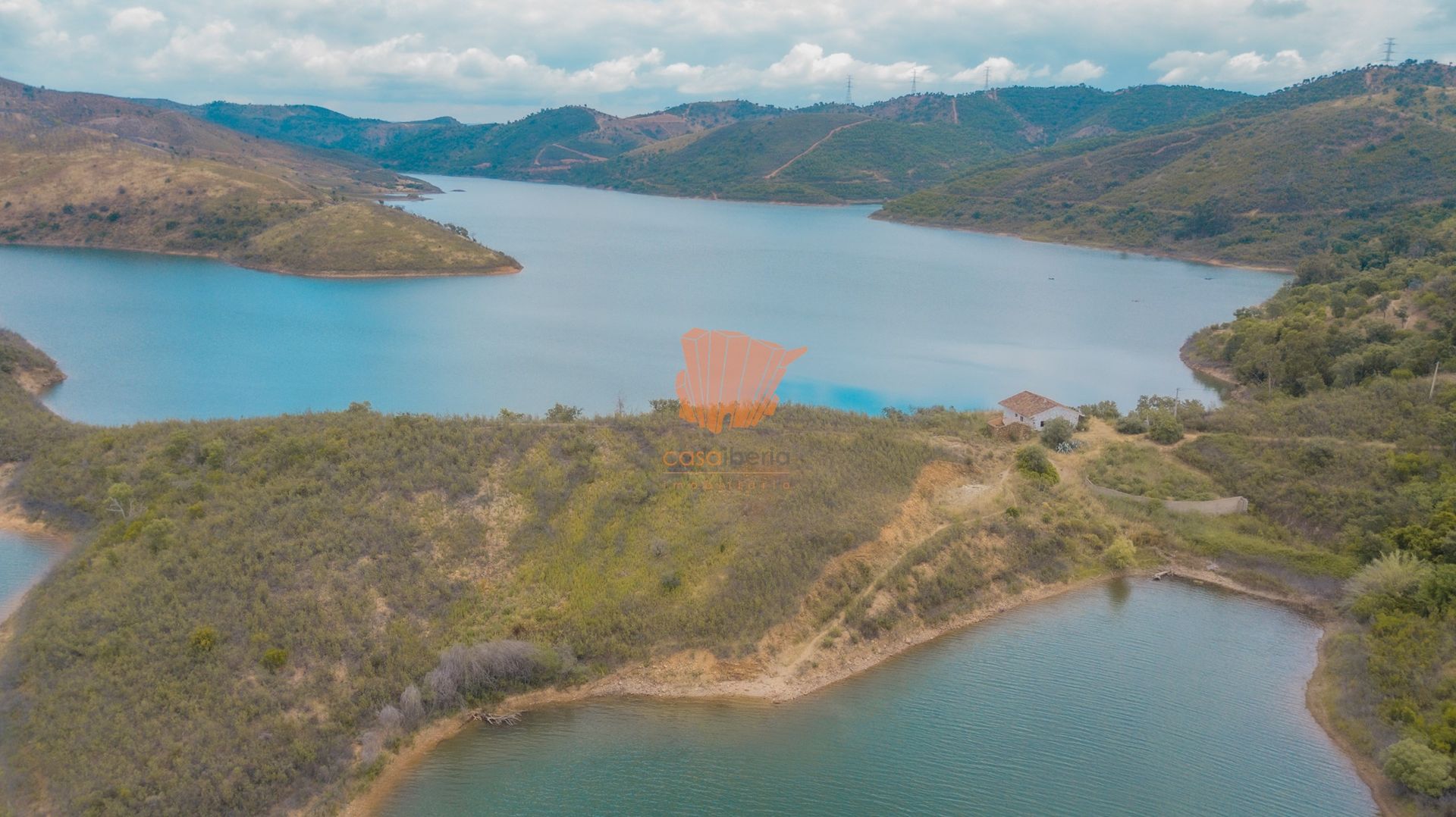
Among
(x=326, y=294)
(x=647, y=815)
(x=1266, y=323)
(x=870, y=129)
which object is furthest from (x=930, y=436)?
(x=870, y=129)

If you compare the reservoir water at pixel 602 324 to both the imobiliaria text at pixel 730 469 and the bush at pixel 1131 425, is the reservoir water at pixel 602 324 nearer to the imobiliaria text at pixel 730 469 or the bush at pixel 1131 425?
the bush at pixel 1131 425

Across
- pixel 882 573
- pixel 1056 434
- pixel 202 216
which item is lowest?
pixel 882 573

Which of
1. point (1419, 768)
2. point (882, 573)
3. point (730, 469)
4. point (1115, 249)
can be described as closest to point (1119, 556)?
point (882, 573)

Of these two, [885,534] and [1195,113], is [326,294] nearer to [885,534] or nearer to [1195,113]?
[885,534]

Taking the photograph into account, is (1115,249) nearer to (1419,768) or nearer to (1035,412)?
(1035,412)

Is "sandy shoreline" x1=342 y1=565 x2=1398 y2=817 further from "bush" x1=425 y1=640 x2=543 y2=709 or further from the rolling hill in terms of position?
the rolling hill

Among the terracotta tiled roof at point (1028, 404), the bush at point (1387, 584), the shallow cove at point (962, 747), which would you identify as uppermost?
the terracotta tiled roof at point (1028, 404)

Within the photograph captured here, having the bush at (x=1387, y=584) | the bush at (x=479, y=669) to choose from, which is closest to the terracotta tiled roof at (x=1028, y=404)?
the bush at (x=1387, y=584)
